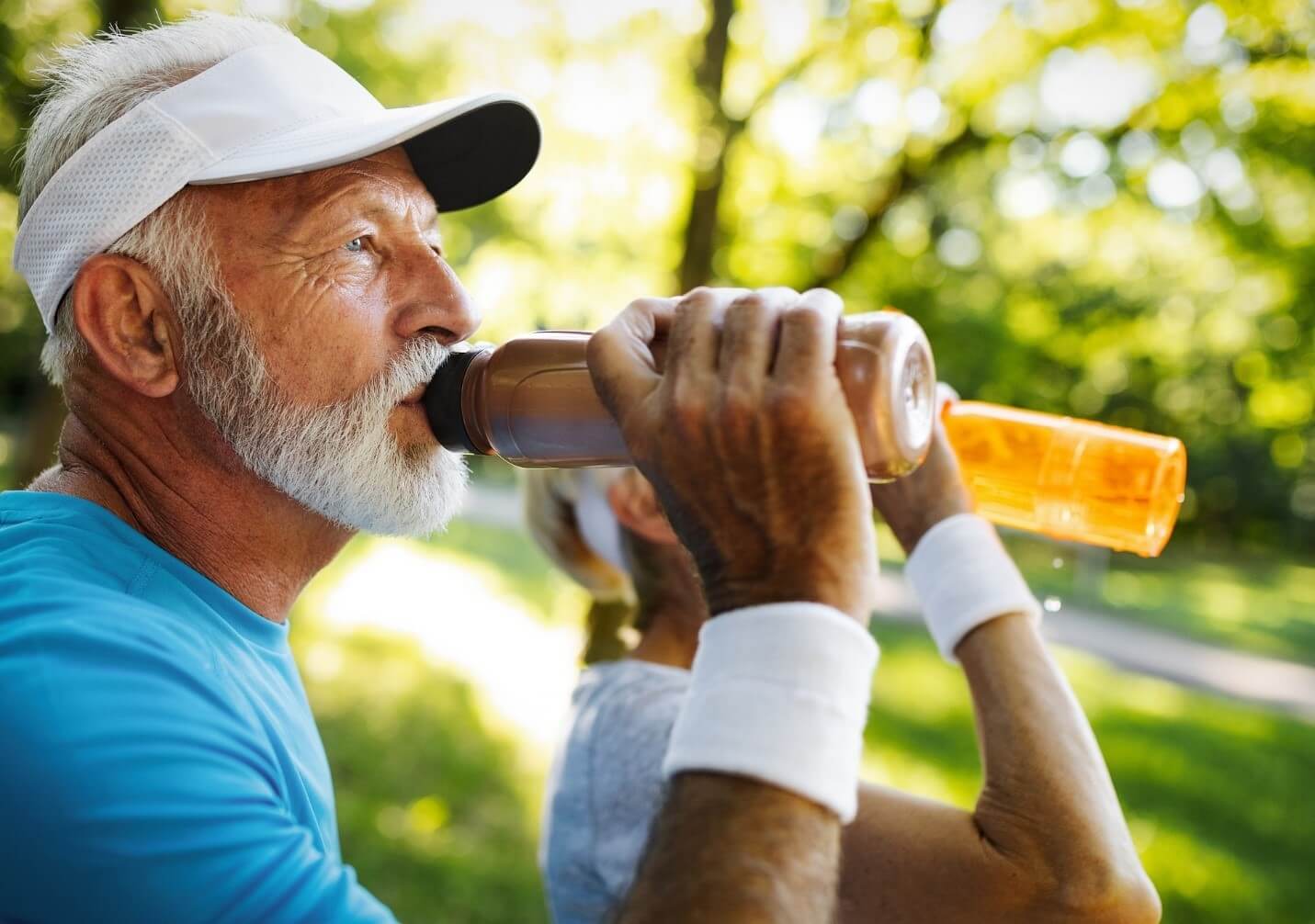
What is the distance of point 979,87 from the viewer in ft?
22.9

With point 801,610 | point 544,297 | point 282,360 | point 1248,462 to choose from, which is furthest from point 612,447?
point 1248,462

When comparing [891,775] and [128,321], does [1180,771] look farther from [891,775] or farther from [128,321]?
[128,321]

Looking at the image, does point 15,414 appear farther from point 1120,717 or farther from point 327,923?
point 327,923

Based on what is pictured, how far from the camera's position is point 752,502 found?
3.61ft

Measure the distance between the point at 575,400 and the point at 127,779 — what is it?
0.63m

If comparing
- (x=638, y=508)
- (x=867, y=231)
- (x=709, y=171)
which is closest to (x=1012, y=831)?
(x=638, y=508)

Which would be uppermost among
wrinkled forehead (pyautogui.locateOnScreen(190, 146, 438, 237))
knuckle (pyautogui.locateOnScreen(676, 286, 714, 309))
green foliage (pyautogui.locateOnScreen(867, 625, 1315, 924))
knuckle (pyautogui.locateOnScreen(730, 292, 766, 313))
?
knuckle (pyautogui.locateOnScreen(730, 292, 766, 313))

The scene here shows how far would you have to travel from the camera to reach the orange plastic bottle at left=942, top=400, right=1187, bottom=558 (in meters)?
1.76

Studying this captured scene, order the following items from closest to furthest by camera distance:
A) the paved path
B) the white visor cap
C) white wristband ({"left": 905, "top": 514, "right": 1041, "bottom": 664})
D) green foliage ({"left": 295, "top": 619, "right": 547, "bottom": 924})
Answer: the white visor cap < white wristband ({"left": 905, "top": 514, "right": 1041, "bottom": 664}) < green foliage ({"left": 295, "top": 619, "right": 547, "bottom": 924}) < the paved path

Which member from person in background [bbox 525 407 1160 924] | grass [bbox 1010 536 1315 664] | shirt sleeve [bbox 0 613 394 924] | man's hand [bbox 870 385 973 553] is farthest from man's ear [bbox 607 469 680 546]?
grass [bbox 1010 536 1315 664]

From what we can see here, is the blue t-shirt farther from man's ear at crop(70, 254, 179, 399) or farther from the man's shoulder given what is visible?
the man's shoulder

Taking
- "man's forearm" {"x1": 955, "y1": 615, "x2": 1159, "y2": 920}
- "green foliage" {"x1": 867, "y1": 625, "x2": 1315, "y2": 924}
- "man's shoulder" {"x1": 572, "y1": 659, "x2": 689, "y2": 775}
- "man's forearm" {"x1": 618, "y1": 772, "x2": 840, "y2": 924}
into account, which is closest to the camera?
"man's forearm" {"x1": 618, "y1": 772, "x2": 840, "y2": 924}

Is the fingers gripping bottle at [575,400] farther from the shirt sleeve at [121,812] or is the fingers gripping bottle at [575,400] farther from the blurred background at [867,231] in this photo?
the blurred background at [867,231]

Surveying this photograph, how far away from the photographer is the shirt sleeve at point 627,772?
1916mm
